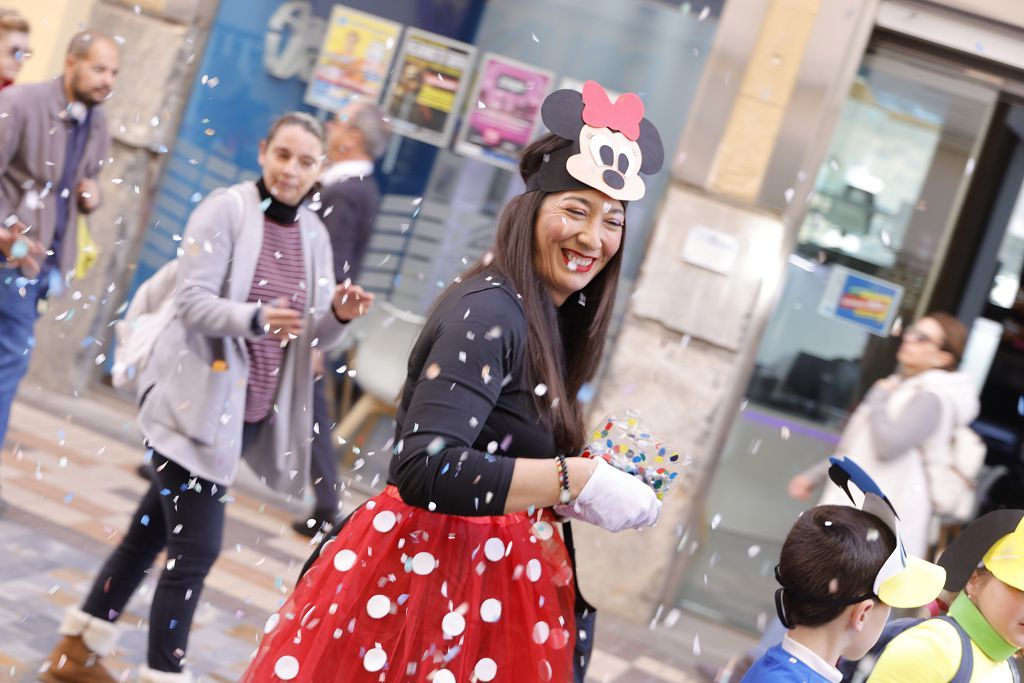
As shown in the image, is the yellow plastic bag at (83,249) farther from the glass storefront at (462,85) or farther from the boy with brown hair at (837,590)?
the boy with brown hair at (837,590)

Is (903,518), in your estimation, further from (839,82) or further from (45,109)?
(45,109)

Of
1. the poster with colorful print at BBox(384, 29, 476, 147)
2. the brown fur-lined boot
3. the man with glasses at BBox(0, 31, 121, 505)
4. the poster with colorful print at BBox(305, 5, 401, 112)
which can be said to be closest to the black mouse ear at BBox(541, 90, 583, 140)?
the brown fur-lined boot

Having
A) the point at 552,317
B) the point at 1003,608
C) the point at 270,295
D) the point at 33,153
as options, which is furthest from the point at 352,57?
the point at 1003,608

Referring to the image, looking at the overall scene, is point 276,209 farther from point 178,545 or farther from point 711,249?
point 711,249

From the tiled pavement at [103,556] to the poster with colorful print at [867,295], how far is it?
1841 millimetres

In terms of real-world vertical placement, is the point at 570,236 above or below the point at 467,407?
above

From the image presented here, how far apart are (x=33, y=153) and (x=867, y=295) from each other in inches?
166

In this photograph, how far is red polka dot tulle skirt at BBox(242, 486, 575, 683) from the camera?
245 centimetres

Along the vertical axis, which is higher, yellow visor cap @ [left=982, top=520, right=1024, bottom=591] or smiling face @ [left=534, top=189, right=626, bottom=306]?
smiling face @ [left=534, top=189, right=626, bottom=306]

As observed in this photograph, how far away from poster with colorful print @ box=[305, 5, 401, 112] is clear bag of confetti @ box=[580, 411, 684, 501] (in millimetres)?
5257

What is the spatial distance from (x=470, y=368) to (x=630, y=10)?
17.3ft

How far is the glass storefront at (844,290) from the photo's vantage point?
22.4 feet

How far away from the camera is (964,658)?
9.25ft

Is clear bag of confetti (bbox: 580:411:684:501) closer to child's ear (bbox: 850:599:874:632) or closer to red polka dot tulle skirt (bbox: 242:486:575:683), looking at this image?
red polka dot tulle skirt (bbox: 242:486:575:683)
